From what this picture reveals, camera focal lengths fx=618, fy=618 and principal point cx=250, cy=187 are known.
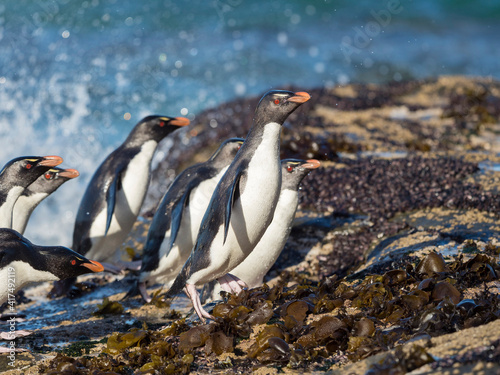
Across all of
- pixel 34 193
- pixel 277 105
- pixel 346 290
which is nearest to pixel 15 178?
pixel 34 193

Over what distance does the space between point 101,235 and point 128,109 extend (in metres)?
11.3

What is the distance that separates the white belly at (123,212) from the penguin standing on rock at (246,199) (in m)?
2.20

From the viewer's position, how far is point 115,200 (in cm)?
678

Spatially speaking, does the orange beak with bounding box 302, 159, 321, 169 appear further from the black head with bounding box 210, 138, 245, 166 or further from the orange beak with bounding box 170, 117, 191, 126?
the orange beak with bounding box 170, 117, 191, 126

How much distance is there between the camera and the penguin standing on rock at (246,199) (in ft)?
15.6

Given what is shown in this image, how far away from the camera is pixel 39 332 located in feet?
16.8

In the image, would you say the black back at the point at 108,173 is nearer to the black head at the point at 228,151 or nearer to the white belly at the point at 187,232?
the white belly at the point at 187,232

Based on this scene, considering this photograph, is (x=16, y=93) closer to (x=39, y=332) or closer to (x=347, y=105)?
(x=347, y=105)

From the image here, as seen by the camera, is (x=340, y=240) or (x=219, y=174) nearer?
(x=219, y=174)

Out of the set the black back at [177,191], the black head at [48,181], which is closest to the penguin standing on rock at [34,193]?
the black head at [48,181]

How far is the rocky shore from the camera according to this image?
375 centimetres

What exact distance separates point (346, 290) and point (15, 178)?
3.44m

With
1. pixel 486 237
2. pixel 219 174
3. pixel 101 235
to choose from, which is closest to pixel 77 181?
pixel 101 235

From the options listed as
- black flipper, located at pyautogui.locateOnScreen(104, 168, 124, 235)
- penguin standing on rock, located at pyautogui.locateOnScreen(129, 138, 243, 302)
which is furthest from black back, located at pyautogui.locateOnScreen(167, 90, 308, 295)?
black flipper, located at pyautogui.locateOnScreen(104, 168, 124, 235)
